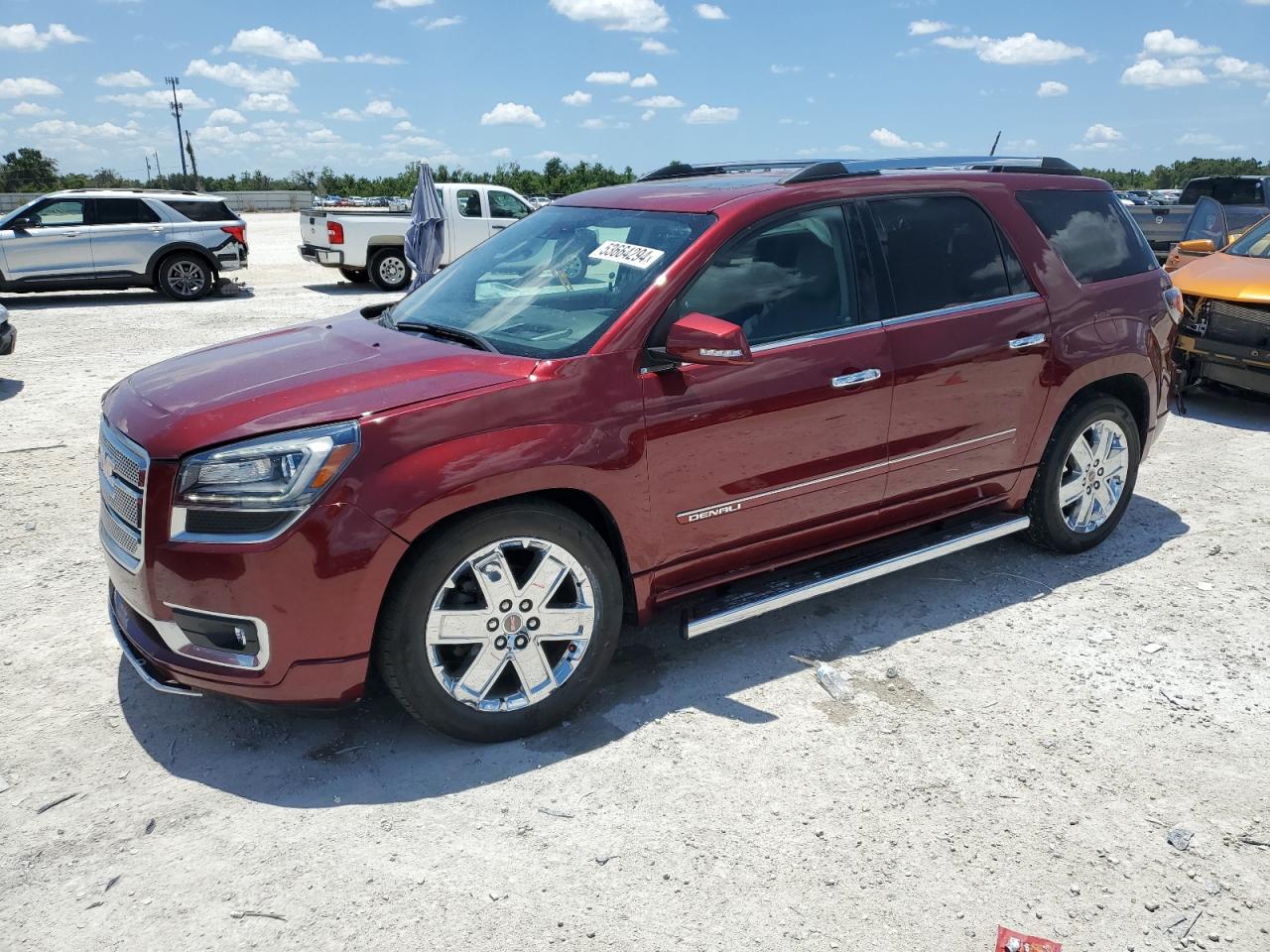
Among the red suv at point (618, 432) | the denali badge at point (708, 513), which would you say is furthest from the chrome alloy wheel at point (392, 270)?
the denali badge at point (708, 513)

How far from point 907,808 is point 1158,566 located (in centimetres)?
262

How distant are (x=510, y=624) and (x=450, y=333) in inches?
45.3

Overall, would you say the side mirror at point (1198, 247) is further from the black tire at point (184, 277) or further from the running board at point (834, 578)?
the black tire at point (184, 277)

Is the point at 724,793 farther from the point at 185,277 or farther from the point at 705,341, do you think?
the point at 185,277

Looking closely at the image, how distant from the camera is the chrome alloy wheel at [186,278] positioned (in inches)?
589

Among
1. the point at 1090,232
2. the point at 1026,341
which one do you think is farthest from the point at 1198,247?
the point at 1026,341

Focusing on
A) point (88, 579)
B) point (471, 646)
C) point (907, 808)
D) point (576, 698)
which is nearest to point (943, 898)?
point (907, 808)

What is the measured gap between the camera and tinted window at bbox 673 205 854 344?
3.54 metres

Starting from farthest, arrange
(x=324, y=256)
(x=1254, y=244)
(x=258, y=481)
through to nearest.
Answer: (x=324, y=256) < (x=1254, y=244) < (x=258, y=481)

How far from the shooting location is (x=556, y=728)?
343cm

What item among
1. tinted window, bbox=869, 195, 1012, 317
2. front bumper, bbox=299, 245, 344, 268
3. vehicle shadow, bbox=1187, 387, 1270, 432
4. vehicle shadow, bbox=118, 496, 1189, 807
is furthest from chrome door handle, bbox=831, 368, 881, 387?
front bumper, bbox=299, 245, 344, 268

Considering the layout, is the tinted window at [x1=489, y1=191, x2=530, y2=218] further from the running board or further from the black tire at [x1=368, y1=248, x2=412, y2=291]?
the running board

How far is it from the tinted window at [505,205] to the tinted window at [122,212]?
209 inches

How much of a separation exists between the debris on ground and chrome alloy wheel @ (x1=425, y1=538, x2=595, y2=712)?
3.23 ft
